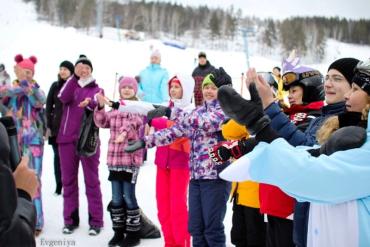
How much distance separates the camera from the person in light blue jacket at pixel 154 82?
7.81 metres

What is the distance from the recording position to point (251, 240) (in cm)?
338

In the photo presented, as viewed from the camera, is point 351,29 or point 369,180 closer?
point 369,180

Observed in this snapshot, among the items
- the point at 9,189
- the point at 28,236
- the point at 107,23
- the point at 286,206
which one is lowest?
the point at 286,206

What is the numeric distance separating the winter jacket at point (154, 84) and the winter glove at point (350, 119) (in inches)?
Answer: 235

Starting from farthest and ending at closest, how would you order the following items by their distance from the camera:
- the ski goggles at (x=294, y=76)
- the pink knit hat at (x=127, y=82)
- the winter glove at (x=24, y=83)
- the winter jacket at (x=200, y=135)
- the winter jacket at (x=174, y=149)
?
1. the winter glove at (x=24, y=83)
2. the pink knit hat at (x=127, y=82)
3. the winter jacket at (x=174, y=149)
4. the winter jacket at (x=200, y=135)
5. the ski goggles at (x=294, y=76)

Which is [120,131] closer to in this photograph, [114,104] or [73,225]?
[114,104]

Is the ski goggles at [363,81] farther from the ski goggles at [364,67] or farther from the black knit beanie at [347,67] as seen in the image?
the black knit beanie at [347,67]

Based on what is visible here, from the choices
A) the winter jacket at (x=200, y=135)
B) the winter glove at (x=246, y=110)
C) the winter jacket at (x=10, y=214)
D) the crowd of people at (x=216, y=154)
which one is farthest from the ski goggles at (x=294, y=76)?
the winter jacket at (x=10, y=214)

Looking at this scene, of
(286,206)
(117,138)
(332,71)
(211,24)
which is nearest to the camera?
(332,71)

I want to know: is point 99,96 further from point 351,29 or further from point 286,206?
point 351,29

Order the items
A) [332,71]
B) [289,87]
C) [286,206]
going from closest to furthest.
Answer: [332,71]
[286,206]
[289,87]

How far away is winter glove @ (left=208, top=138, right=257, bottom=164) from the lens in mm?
2146

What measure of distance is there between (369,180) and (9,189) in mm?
1211

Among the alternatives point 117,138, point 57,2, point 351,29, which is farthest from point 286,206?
point 351,29
